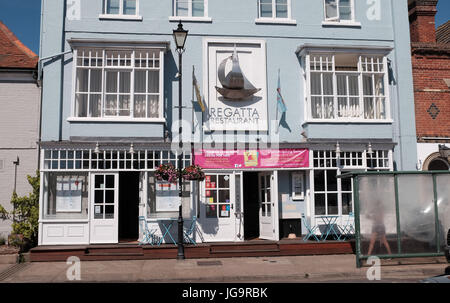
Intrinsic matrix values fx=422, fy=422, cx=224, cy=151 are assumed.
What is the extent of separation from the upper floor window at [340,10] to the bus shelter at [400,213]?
701cm

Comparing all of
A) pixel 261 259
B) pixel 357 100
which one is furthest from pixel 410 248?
pixel 357 100

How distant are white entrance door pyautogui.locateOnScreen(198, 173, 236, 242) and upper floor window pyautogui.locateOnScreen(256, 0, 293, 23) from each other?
19.5ft

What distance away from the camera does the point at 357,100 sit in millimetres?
14953

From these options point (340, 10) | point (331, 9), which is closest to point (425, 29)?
point (340, 10)

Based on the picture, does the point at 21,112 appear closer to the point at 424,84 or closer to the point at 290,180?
the point at 290,180

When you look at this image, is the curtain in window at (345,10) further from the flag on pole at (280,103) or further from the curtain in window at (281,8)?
the flag on pole at (280,103)

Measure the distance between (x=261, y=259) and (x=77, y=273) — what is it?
16.8 ft

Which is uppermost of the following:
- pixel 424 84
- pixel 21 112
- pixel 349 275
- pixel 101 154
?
pixel 424 84

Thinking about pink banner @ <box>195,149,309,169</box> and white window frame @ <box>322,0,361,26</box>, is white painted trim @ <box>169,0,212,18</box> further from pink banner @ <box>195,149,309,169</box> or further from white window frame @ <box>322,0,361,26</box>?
pink banner @ <box>195,149,309,169</box>

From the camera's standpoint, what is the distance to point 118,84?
1383 centimetres

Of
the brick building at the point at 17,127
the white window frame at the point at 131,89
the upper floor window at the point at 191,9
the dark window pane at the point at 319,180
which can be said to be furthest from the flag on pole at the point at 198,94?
the brick building at the point at 17,127

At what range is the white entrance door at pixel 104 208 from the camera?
13.2 meters

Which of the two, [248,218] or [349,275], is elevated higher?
[248,218]
